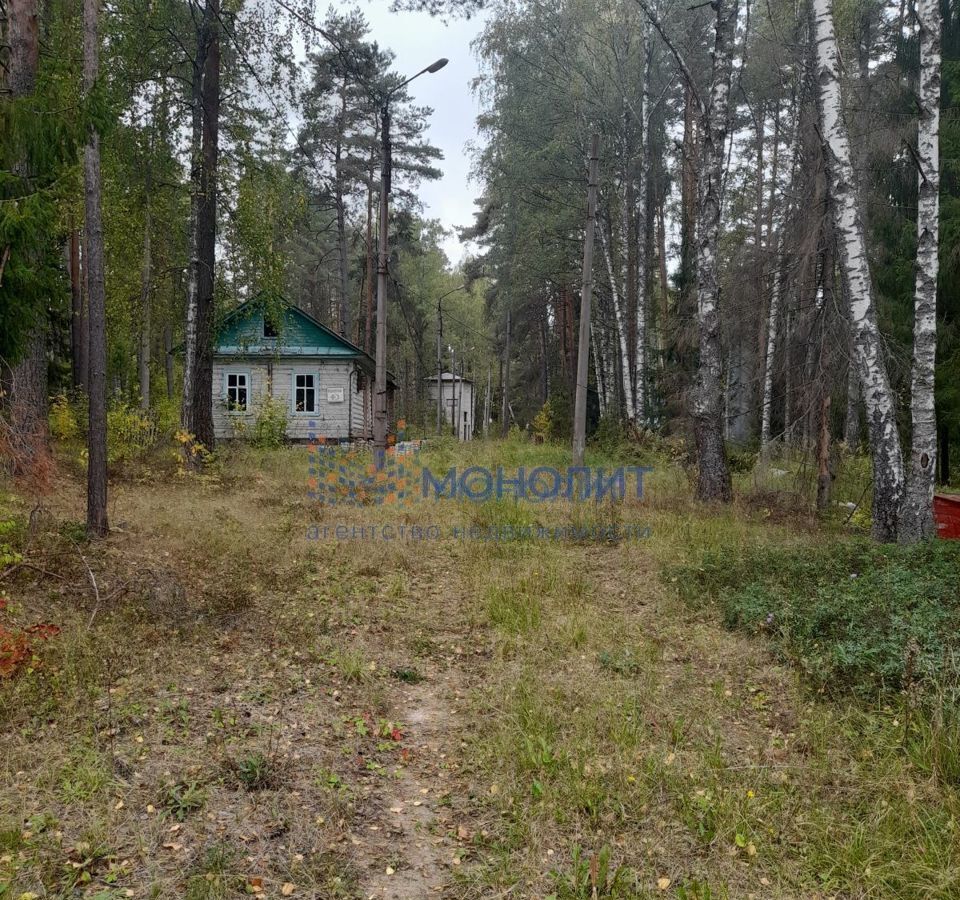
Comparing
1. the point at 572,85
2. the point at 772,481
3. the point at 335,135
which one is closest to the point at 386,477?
the point at 772,481

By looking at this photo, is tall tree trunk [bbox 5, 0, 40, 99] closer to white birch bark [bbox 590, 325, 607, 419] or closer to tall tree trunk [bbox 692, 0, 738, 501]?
tall tree trunk [bbox 692, 0, 738, 501]

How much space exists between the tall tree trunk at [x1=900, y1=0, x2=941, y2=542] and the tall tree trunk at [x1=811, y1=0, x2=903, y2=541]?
0.82ft

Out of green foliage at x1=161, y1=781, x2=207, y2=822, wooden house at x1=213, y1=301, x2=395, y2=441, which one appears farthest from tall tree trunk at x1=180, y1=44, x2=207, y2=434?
green foliage at x1=161, y1=781, x2=207, y2=822

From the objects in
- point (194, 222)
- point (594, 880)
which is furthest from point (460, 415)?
point (594, 880)

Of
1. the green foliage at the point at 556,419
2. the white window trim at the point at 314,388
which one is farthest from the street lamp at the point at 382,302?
the green foliage at the point at 556,419

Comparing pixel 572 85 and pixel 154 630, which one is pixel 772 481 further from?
pixel 572 85

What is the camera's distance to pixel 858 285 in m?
7.43

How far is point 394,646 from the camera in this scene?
5.09 metres

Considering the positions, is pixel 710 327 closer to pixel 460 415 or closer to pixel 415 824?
pixel 415 824

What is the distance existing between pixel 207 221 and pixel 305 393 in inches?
403

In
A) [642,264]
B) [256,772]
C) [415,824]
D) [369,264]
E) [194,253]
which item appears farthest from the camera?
[369,264]

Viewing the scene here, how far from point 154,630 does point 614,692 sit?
3.52 meters

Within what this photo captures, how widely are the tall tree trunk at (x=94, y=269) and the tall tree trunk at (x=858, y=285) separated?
800 cm

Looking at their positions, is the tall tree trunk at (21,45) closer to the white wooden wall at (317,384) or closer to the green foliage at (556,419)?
the white wooden wall at (317,384)
